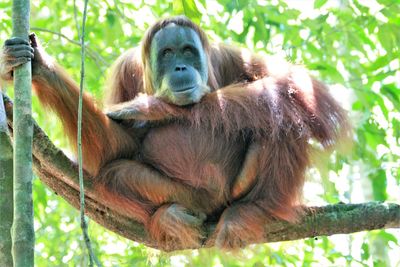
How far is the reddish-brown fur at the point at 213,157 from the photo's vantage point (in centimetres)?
314

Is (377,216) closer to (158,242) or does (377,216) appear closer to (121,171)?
(158,242)

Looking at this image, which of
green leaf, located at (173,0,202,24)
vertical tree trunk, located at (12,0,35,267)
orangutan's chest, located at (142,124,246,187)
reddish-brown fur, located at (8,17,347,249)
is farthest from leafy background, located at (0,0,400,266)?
vertical tree trunk, located at (12,0,35,267)

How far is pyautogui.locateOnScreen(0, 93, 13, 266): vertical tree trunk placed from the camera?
2.27 meters

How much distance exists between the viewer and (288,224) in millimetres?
3160

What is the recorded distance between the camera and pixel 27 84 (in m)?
2.10

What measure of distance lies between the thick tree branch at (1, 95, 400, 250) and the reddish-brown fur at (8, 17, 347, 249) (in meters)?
0.05

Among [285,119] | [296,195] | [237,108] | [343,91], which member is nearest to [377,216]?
[296,195]

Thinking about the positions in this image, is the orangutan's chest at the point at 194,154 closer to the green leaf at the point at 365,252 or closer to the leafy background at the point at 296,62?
the leafy background at the point at 296,62

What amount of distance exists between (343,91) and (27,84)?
239 inches

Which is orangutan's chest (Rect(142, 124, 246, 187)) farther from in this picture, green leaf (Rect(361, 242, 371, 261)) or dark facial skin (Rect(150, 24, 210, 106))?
green leaf (Rect(361, 242, 371, 261))

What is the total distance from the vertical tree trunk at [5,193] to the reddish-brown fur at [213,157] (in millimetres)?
528

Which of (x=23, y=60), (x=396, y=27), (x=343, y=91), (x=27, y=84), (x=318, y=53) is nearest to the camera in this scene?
(x=27, y=84)

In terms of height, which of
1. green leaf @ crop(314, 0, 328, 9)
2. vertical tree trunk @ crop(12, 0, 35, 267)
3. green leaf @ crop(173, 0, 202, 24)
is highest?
green leaf @ crop(314, 0, 328, 9)

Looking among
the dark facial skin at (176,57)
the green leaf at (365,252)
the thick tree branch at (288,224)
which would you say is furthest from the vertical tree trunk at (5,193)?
the green leaf at (365,252)
